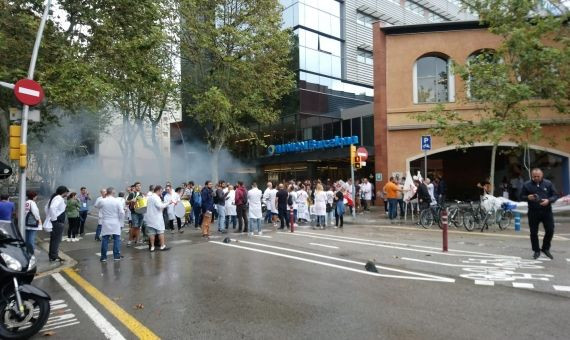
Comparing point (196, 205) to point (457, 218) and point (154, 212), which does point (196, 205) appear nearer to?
point (154, 212)

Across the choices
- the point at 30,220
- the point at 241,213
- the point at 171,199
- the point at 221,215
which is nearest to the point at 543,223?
the point at 241,213

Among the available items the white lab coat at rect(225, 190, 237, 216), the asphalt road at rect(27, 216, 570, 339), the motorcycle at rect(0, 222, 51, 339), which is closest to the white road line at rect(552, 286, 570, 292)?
the asphalt road at rect(27, 216, 570, 339)

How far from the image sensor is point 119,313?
5.73 m

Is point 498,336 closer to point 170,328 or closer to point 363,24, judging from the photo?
point 170,328

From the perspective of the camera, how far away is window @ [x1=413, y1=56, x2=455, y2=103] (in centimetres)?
2258

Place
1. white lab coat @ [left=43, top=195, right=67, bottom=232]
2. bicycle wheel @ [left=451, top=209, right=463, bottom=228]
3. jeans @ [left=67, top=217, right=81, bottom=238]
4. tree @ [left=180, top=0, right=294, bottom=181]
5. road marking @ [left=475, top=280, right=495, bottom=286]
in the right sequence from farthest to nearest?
tree @ [left=180, top=0, right=294, bottom=181] → bicycle wheel @ [left=451, top=209, right=463, bottom=228] → jeans @ [left=67, top=217, right=81, bottom=238] → white lab coat @ [left=43, top=195, right=67, bottom=232] → road marking @ [left=475, top=280, right=495, bottom=286]

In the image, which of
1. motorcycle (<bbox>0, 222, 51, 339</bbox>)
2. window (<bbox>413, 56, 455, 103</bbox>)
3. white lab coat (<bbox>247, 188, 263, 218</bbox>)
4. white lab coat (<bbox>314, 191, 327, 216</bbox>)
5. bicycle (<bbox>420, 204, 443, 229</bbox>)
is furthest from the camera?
window (<bbox>413, 56, 455, 103</bbox>)

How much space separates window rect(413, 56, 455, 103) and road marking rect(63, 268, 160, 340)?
18.8 metres

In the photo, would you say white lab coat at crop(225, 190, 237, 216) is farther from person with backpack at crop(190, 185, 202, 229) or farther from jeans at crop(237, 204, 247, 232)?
person with backpack at crop(190, 185, 202, 229)

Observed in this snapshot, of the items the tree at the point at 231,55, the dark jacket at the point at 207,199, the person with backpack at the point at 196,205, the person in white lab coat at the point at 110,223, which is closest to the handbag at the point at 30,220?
the person in white lab coat at the point at 110,223

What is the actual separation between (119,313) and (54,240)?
5474mm

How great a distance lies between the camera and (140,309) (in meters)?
5.87

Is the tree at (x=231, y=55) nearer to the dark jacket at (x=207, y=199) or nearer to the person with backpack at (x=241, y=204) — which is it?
the person with backpack at (x=241, y=204)

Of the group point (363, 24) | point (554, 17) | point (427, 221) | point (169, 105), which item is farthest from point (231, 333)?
point (363, 24)
